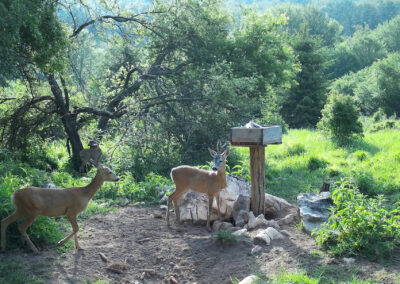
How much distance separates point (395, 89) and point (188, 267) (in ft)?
93.3

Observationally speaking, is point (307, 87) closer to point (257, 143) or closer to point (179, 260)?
point (257, 143)

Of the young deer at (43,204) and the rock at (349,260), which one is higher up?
the young deer at (43,204)

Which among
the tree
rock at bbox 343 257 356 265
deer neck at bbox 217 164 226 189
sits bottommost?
rock at bbox 343 257 356 265

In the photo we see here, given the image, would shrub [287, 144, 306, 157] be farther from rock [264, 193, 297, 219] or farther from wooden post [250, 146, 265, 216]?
wooden post [250, 146, 265, 216]

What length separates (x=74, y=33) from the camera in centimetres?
1393

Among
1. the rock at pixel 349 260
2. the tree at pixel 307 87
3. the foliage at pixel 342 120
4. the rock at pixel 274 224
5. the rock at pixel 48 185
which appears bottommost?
the rock at pixel 349 260

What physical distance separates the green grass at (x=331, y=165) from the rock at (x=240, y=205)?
2.17m

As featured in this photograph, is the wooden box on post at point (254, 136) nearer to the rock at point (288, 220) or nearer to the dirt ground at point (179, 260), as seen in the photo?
the rock at point (288, 220)

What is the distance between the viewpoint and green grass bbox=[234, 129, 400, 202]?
10336 mm

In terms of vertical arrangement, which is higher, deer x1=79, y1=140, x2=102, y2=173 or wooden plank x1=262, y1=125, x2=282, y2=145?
wooden plank x1=262, y1=125, x2=282, y2=145

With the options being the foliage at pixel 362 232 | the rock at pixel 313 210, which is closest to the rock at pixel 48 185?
the rock at pixel 313 210

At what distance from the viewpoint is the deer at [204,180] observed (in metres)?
7.91

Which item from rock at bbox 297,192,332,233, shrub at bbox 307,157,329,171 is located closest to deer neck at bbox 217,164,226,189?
rock at bbox 297,192,332,233

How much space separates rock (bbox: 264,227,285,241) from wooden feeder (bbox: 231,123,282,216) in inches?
43.8
